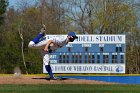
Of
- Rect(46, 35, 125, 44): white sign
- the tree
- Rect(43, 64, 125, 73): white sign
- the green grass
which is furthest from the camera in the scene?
the tree

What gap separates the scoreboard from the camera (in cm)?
3612

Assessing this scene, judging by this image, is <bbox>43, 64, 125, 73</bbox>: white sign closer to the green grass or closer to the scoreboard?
the scoreboard

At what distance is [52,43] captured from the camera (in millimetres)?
16188

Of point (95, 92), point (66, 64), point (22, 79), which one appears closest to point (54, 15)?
point (66, 64)

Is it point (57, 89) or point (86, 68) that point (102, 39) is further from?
point (57, 89)

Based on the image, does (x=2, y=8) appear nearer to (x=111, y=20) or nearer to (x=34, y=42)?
(x=111, y=20)

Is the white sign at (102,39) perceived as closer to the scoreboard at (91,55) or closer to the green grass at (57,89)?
the scoreboard at (91,55)

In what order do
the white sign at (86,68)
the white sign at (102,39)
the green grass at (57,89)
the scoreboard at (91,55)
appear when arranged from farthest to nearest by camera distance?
the white sign at (86,68) < the white sign at (102,39) < the scoreboard at (91,55) < the green grass at (57,89)

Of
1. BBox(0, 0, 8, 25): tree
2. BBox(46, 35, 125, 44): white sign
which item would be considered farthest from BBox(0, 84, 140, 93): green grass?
BBox(0, 0, 8, 25): tree

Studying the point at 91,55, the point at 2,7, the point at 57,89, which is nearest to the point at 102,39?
the point at 91,55

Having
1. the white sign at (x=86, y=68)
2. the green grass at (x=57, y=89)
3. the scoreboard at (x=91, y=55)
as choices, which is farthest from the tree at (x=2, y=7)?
the green grass at (x=57, y=89)

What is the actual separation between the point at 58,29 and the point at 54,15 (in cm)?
280

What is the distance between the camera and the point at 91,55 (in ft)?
119

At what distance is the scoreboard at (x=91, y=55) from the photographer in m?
36.1
